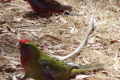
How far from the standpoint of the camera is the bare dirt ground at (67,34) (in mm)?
3438

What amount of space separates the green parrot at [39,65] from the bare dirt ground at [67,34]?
31 centimetres

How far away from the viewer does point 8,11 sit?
5.11 m

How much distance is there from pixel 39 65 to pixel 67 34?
1717mm

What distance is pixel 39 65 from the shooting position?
2811 millimetres

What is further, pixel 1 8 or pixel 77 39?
pixel 1 8

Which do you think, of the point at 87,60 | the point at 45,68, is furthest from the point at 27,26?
the point at 45,68

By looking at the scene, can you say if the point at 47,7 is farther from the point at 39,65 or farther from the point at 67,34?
the point at 39,65

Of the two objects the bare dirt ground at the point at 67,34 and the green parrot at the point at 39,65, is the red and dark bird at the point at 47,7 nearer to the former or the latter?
the bare dirt ground at the point at 67,34

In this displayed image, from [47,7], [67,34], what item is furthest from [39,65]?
[47,7]

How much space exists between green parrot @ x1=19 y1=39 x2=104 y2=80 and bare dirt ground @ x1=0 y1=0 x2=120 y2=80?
1.01 ft

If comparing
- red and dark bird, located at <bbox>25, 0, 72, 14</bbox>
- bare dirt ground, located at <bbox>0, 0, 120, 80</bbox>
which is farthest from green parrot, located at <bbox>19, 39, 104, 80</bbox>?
red and dark bird, located at <bbox>25, 0, 72, 14</bbox>

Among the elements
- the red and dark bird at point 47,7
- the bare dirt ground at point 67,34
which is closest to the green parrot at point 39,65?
the bare dirt ground at point 67,34

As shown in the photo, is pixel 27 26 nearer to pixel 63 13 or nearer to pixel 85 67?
pixel 63 13

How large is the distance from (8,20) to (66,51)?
4.79 ft
